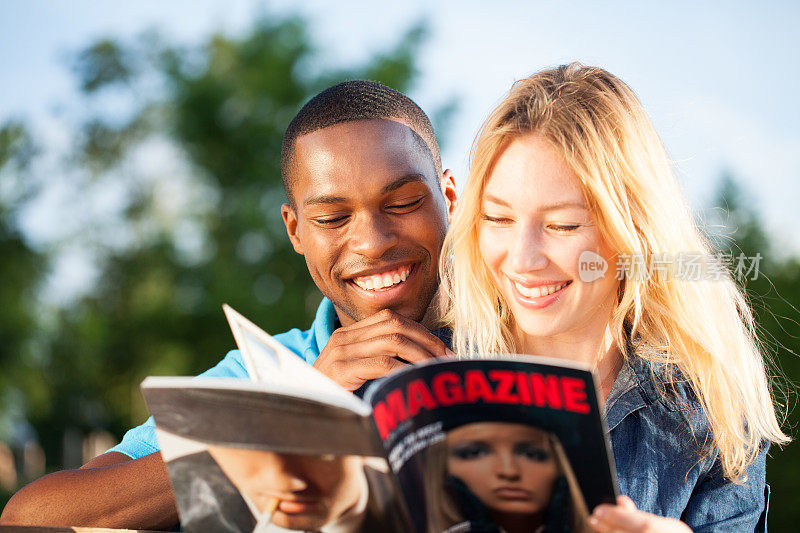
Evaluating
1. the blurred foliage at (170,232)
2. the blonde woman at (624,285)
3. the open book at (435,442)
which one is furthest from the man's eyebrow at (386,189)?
the blurred foliage at (170,232)

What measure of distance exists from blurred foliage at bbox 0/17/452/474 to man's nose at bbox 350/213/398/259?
9.12 metres

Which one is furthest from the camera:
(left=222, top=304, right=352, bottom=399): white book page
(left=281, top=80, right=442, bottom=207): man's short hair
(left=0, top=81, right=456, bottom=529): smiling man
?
(left=281, top=80, right=442, bottom=207): man's short hair

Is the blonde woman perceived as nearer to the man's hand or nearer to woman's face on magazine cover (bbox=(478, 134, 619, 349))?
woman's face on magazine cover (bbox=(478, 134, 619, 349))

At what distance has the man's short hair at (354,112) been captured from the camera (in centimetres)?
199

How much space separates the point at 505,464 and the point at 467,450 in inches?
2.1

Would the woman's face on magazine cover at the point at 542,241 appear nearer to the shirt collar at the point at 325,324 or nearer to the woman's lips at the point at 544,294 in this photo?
the woman's lips at the point at 544,294

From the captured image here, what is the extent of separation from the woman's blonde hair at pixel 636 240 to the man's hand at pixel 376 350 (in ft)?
0.65

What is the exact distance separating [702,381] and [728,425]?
0.32 feet

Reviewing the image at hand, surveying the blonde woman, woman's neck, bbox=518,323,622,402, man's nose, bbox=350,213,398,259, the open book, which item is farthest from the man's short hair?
the open book

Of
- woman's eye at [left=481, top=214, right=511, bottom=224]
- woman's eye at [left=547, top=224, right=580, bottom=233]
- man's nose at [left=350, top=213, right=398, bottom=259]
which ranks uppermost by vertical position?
man's nose at [left=350, top=213, right=398, bottom=259]

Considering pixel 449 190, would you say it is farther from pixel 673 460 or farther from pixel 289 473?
pixel 289 473

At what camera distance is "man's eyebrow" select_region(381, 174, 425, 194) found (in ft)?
6.16

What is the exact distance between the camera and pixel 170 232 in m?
12.4

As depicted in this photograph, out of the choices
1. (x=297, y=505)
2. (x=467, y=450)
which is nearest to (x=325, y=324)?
(x=297, y=505)
